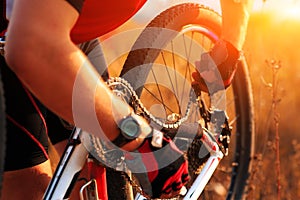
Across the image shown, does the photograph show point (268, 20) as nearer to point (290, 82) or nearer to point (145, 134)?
point (290, 82)

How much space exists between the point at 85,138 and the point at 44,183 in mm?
531

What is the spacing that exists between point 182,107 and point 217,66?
1.27ft

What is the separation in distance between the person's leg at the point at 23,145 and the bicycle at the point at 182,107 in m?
0.25

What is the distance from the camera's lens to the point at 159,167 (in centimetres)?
208

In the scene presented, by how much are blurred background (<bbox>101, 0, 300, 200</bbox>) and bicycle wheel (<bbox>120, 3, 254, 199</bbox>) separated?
0.12 meters

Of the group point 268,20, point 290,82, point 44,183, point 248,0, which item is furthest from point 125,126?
point 290,82

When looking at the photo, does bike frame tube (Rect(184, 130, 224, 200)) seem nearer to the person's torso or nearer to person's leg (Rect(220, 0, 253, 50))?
person's leg (Rect(220, 0, 253, 50))

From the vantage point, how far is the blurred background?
3.84m

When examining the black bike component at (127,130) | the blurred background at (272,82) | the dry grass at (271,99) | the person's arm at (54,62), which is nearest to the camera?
the person's arm at (54,62)

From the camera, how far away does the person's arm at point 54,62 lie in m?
1.76

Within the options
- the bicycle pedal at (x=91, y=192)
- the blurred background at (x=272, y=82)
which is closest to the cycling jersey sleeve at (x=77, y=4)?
the bicycle pedal at (x=91, y=192)

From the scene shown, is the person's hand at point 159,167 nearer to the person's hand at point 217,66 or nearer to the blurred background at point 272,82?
the person's hand at point 217,66

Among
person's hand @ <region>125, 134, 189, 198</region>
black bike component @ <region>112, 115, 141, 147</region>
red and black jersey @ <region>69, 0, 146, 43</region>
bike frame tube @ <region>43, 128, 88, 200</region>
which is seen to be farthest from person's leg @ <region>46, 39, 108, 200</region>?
black bike component @ <region>112, 115, 141, 147</region>

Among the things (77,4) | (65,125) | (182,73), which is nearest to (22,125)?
(65,125)
